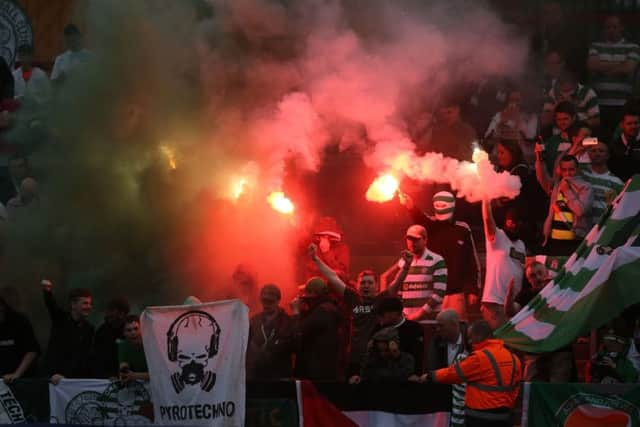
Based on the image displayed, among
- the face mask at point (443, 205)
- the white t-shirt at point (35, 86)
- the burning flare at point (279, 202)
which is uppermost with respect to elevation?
the white t-shirt at point (35, 86)

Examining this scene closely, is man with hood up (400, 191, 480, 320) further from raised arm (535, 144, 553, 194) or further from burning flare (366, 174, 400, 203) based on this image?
Answer: raised arm (535, 144, 553, 194)

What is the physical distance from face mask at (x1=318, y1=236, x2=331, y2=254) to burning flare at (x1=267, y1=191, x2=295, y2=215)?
1245mm

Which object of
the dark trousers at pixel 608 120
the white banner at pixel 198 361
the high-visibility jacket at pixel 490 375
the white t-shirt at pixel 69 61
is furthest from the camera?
the white t-shirt at pixel 69 61

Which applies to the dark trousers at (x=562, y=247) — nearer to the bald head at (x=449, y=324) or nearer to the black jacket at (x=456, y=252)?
the black jacket at (x=456, y=252)

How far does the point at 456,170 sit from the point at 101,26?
4654 mm

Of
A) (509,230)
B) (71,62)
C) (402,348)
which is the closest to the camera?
(402,348)

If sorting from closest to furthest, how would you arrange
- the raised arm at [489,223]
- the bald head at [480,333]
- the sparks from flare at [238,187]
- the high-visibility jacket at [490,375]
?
the high-visibility jacket at [490,375], the bald head at [480,333], the raised arm at [489,223], the sparks from flare at [238,187]

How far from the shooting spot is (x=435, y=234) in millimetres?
13172

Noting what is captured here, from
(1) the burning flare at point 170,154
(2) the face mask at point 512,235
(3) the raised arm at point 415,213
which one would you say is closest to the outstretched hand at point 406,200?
(3) the raised arm at point 415,213

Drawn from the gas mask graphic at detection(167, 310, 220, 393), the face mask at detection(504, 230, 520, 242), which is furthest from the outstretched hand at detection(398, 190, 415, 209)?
the gas mask graphic at detection(167, 310, 220, 393)

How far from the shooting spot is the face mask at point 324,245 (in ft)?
43.3

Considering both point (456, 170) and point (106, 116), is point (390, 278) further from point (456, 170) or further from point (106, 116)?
point (106, 116)

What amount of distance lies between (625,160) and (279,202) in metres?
3.92

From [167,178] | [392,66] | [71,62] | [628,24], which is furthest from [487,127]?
[71,62]
